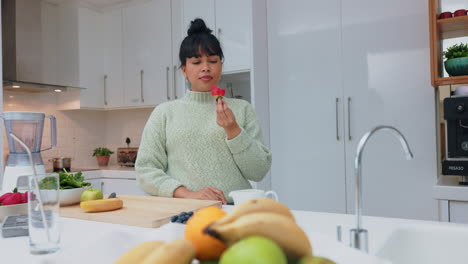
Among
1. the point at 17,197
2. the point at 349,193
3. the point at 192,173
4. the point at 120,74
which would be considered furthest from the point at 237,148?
the point at 120,74

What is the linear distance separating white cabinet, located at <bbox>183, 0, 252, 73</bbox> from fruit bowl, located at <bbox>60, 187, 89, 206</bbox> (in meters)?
1.70

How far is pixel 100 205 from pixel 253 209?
102 centimetres

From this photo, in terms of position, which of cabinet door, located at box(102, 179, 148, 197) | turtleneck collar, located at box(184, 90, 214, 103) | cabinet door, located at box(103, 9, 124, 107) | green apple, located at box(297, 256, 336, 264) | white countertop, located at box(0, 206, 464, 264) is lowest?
cabinet door, located at box(102, 179, 148, 197)

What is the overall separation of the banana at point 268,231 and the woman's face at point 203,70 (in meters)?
1.30

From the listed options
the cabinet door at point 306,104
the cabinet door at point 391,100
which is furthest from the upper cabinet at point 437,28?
the cabinet door at point 306,104

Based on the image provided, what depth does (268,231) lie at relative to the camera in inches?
15.8

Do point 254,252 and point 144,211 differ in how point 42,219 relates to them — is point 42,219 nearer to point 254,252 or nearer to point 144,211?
point 144,211

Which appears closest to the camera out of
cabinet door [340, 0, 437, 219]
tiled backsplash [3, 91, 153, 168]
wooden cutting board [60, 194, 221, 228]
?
wooden cutting board [60, 194, 221, 228]

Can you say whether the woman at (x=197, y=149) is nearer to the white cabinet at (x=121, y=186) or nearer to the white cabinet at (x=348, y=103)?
the white cabinet at (x=348, y=103)

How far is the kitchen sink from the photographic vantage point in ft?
3.56

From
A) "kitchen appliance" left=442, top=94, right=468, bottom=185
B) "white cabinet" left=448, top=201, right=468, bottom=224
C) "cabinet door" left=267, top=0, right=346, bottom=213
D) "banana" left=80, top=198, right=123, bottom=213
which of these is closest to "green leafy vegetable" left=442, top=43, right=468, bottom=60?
"kitchen appliance" left=442, top=94, right=468, bottom=185

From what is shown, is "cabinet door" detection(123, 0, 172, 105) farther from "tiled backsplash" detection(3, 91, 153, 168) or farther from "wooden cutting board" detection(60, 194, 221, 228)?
Result: "wooden cutting board" detection(60, 194, 221, 228)

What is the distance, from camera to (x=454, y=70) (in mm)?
2215

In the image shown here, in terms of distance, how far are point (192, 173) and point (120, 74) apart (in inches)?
94.1
